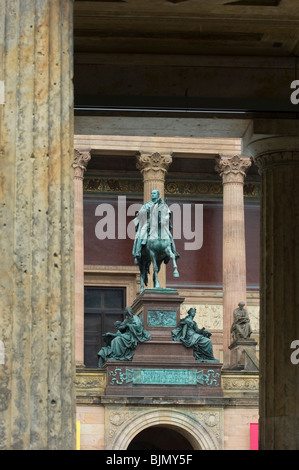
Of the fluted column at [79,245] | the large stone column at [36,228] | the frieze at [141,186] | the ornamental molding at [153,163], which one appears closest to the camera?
the large stone column at [36,228]

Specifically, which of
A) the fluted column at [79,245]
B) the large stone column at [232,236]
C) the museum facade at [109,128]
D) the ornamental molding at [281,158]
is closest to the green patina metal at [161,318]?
the fluted column at [79,245]

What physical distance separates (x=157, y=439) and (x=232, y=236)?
7455 mm

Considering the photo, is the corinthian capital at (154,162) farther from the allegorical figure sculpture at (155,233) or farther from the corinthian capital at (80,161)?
the allegorical figure sculpture at (155,233)

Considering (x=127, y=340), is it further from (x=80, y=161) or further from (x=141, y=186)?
(x=141, y=186)

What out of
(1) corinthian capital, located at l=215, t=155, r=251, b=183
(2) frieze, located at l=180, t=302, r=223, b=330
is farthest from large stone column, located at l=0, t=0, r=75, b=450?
(2) frieze, located at l=180, t=302, r=223, b=330

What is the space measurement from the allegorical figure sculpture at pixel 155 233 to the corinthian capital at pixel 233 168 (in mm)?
6852

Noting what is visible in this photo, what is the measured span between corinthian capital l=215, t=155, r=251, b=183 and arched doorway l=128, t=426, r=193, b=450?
8.63 meters

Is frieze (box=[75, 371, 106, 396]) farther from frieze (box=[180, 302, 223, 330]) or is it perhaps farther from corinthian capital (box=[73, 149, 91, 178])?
frieze (box=[180, 302, 223, 330])

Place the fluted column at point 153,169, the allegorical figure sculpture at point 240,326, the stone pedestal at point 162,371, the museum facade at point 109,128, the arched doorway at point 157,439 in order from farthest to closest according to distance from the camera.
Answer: the fluted column at point 153,169
the allegorical figure sculpture at point 240,326
the arched doorway at point 157,439
the stone pedestal at point 162,371
the museum facade at point 109,128

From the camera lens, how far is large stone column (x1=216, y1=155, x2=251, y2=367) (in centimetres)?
3878

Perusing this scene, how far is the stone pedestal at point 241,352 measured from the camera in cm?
3491

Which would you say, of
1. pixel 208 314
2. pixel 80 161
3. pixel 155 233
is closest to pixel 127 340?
pixel 155 233

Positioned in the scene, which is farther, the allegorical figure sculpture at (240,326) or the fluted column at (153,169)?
the fluted column at (153,169)

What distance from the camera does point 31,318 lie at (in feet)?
33.0
